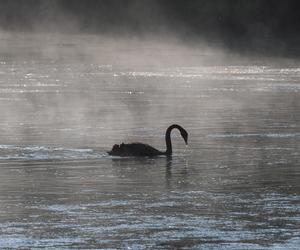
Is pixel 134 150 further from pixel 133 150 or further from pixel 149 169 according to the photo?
pixel 149 169

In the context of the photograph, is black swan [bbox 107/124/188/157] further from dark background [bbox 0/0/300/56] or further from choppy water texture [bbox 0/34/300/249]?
dark background [bbox 0/0/300/56]

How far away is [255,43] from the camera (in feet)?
238

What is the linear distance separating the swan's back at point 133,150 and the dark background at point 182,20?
44.4 meters

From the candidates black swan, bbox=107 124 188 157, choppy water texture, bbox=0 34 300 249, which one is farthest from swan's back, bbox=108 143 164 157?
choppy water texture, bbox=0 34 300 249

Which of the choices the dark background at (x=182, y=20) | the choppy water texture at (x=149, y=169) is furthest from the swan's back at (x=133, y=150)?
the dark background at (x=182, y=20)

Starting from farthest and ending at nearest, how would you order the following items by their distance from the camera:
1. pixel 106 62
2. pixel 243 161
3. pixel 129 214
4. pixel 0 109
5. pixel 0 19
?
pixel 0 19 → pixel 106 62 → pixel 0 109 → pixel 243 161 → pixel 129 214

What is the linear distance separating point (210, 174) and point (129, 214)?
4.01 metres

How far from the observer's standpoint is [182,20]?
265 feet

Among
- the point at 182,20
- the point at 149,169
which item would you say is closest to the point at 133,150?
the point at 149,169

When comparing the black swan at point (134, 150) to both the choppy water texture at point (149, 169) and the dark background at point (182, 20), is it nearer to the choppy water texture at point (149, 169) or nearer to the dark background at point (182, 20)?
the choppy water texture at point (149, 169)

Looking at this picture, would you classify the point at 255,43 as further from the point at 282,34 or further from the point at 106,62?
the point at 106,62

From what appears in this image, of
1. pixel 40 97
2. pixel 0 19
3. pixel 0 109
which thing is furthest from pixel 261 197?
pixel 0 19

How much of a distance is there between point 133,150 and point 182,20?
57.4m

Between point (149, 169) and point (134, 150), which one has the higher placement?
point (134, 150)
